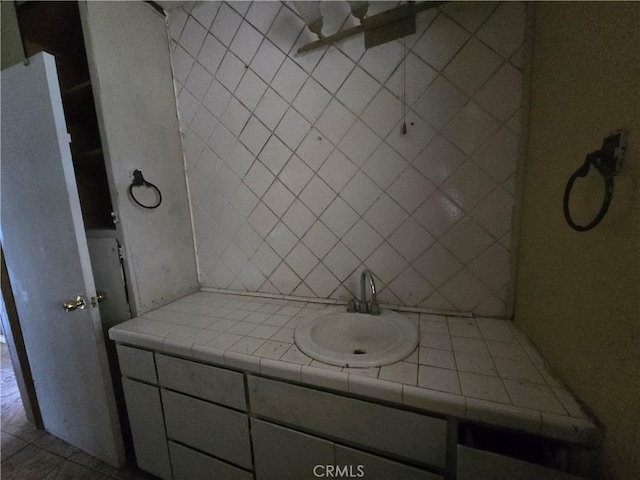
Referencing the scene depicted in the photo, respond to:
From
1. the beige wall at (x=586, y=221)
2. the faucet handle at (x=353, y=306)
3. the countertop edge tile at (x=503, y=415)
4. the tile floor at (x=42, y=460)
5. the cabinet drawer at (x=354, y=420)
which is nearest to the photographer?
the beige wall at (x=586, y=221)

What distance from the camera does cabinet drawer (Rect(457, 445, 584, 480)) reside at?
0.56 metres

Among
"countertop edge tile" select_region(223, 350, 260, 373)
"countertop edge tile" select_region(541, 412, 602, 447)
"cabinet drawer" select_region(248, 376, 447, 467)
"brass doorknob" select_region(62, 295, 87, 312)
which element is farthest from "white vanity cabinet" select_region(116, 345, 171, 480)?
"countertop edge tile" select_region(541, 412, 602, 447)

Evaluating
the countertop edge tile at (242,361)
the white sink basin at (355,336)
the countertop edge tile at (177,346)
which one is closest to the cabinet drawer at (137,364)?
the countertop edge tile at (177,346)

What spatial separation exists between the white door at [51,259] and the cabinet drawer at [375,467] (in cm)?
108

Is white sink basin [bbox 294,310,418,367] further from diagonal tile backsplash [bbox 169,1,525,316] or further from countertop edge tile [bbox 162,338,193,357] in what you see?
countertop edge tile [bbox 162,338,193,357]

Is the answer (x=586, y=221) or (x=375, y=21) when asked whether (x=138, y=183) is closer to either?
(x=375, y=21)

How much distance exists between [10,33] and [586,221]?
7.67ft

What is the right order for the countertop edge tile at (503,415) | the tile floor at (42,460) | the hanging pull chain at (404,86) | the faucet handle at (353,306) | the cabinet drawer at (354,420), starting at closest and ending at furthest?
the countertop edge tile at (503,415)
the cabinet drawer at (354,420)
the hanging pull chain at (404,86)
the faucet handle at (353,306)
the tile floor at (42,460)

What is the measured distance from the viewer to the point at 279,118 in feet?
3.94

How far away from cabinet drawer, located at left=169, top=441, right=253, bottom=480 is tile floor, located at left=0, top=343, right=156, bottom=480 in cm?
30

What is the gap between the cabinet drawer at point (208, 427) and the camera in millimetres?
906

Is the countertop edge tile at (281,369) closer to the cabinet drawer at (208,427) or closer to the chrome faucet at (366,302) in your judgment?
the cabinet drawer at (208,427)

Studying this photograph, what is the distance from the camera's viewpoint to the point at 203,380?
925 millimetres

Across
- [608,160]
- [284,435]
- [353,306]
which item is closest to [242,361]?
[284,435]
